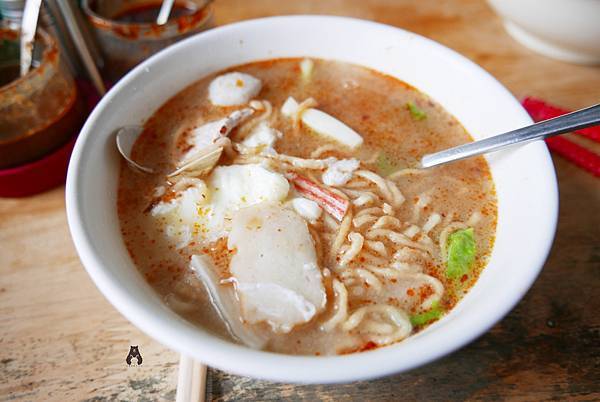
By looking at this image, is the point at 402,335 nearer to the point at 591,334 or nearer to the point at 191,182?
the point at 591,334

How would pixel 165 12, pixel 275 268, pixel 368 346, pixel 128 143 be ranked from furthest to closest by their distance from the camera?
pixel 165 12, pixel 128 143, pixel 275 268, pixel 368 346

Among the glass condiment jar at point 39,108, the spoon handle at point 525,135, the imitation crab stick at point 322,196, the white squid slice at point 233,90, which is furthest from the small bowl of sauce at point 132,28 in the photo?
the spoon handle at point 525,135

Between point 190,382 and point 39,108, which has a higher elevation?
point 39,108

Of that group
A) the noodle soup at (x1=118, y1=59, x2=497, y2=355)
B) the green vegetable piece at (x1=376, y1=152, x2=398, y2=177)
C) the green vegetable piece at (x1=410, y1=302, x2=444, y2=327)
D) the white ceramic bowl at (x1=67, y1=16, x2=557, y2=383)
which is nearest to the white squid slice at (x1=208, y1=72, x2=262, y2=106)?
the noodle soup at (x1=118, y1=59, x2=497, y2=355)

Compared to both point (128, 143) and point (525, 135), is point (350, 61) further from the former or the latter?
point (128, 143)

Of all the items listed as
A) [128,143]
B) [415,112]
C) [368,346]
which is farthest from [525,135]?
[128,143]

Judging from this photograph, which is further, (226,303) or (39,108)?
(39,108)
